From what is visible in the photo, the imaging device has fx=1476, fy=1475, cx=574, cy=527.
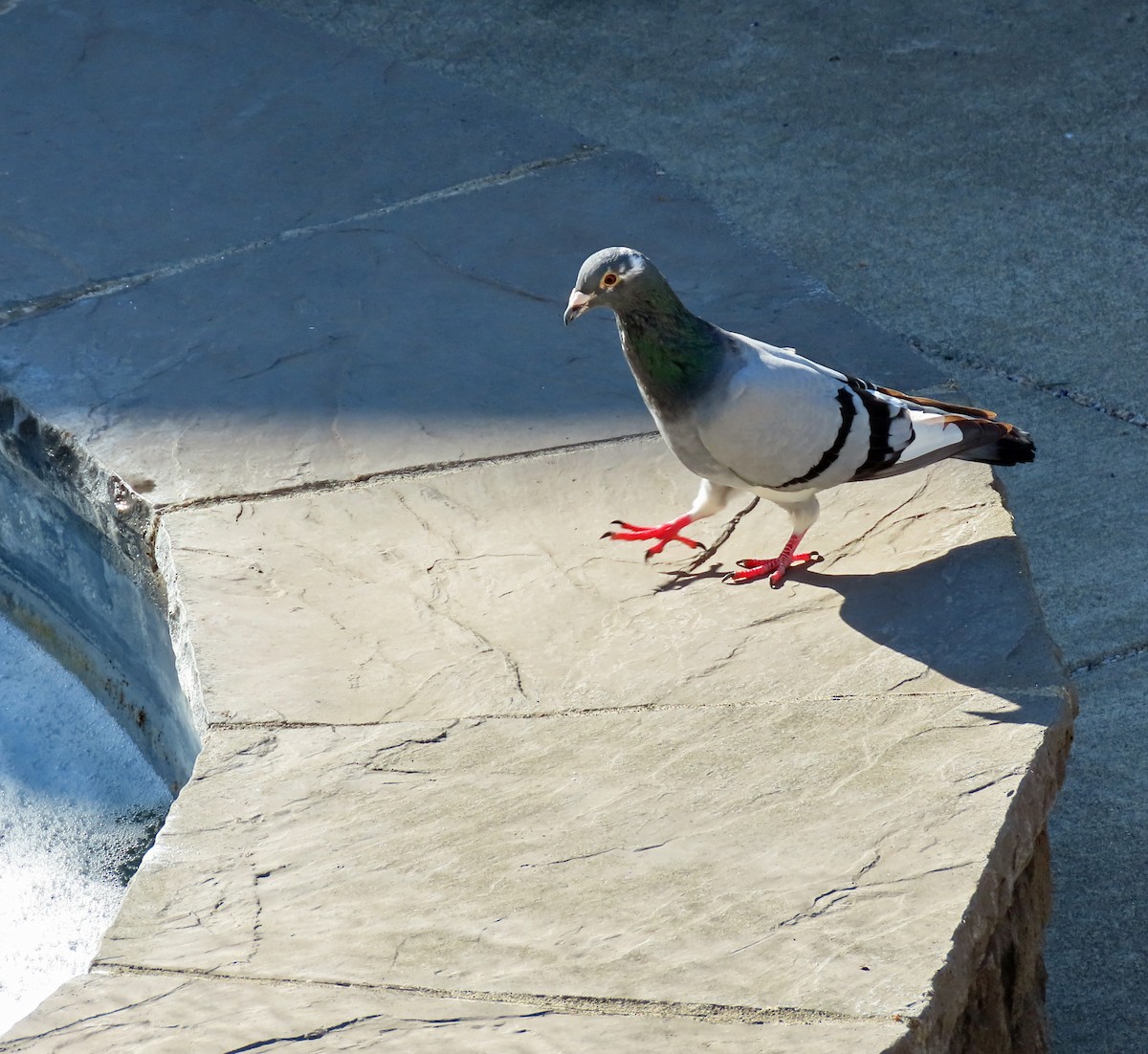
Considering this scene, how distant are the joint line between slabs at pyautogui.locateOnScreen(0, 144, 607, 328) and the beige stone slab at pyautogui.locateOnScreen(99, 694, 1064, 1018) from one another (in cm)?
181

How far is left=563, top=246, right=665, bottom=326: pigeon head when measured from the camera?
2840 millimetres

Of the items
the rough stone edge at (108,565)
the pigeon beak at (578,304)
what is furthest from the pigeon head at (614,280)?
the rough stone edge at (108,565)

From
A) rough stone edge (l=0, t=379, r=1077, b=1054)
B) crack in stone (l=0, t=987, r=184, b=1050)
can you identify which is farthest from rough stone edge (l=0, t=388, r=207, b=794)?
crack in stone (l=0, t=987, r=184, b=1050)

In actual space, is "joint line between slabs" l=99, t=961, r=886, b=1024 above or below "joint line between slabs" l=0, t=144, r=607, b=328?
below

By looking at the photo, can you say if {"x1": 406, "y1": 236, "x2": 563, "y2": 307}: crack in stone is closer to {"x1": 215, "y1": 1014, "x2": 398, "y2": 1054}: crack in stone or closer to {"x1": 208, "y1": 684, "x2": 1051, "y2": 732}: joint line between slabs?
{"x1": 208, "y1": 684, "x2": 1051, "y2": 732}: joint line between slabs

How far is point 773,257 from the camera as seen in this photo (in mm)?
4109

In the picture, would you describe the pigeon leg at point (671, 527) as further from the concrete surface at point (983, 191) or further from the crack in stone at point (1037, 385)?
the crack in stone at point (1037, 385)

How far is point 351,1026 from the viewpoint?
→ 1.92 m

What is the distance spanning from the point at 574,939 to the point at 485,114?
3.42 metres

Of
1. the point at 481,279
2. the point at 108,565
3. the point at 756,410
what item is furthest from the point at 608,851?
the point at 481,279

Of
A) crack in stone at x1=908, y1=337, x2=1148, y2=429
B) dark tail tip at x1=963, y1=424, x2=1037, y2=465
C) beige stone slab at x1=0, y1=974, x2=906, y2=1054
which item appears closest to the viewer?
beige stone slab at x1=0, y1=974, x2=906, y2=1054

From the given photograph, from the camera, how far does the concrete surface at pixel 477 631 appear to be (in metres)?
2.01

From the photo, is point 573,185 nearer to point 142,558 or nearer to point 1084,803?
point 142,558

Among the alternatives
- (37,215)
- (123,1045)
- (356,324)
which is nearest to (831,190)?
(356,324)
